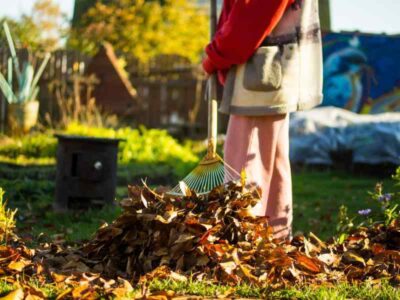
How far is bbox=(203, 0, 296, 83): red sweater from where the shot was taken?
4.08 m

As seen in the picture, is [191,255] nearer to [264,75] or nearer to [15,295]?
[15,295]

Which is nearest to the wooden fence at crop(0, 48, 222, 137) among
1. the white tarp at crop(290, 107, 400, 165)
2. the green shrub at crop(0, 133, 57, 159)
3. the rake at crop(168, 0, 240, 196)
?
the white tarp at crop(290, 107, 400, 165)

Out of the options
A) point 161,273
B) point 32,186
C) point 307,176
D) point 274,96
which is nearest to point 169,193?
point 161,273

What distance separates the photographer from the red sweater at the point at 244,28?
13.4 feet

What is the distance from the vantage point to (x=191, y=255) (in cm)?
373

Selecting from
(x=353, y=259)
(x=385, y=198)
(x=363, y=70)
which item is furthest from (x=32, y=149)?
(x=363, y=70)

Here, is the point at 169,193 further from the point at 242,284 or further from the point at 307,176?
the point at 307,176

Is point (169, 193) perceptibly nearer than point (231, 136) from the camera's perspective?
Yes

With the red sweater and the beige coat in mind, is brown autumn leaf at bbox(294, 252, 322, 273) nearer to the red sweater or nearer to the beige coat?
the beige coat

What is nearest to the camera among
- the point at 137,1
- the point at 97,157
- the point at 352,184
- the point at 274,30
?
the point at 274,30

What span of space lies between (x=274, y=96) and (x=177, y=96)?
532 inches

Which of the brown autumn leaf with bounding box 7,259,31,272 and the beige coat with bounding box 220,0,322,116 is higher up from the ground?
the beige coat with bounding box 220,0,322,116

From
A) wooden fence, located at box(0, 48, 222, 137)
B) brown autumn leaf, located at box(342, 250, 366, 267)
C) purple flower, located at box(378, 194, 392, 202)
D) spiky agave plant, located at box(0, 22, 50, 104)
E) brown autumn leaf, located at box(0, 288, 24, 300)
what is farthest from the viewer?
wooden fence, located at box(0, 48, 222, 137)

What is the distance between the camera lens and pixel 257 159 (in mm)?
4391
